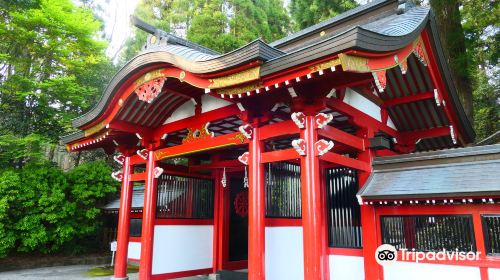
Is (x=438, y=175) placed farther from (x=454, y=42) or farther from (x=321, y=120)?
(x=454, y=42)

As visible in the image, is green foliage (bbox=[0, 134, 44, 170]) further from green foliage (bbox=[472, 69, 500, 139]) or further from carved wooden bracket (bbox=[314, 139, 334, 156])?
green foliage (bbox=[472, 69, 500, 139])

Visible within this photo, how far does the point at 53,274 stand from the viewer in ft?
31.2

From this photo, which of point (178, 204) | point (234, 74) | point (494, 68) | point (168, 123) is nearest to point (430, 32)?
point (234, 74)

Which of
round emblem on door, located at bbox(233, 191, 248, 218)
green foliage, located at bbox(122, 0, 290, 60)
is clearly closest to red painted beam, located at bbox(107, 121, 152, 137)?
round emblem on door, located at bbox(233, 191, 248, 218)

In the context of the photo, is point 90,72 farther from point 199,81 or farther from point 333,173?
point 333,173

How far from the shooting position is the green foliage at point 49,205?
391 inches

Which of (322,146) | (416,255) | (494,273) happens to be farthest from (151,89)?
(494,273)

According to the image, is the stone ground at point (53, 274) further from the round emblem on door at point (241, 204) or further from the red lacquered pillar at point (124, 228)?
the round emblem on door at point (241, 204)

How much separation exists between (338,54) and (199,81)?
2276 mm

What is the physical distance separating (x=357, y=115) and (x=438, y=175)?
5.13 ft

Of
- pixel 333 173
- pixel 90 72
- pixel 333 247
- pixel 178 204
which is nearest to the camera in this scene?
pixel 333 247

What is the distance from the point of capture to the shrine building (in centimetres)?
465

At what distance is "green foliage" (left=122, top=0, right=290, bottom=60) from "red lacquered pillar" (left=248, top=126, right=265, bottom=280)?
11847 millimetres

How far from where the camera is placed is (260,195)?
5.30m
